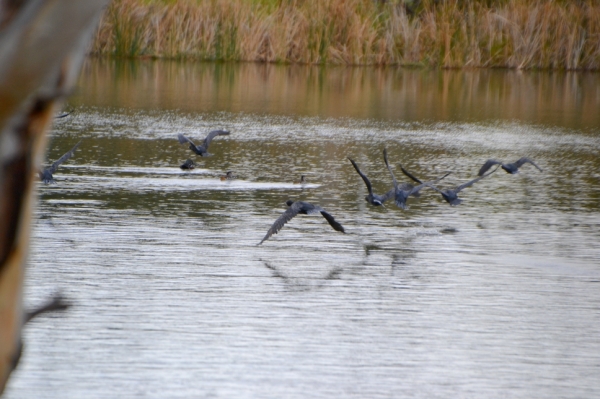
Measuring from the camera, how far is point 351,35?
63.6 ft

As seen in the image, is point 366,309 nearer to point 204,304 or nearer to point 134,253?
point 204,304

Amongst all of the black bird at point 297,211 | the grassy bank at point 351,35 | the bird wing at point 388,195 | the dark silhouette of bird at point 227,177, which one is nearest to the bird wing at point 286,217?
the black bird at point 297,211

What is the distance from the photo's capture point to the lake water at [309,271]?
3.40 metres

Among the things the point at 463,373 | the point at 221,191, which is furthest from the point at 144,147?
the point at 463,373

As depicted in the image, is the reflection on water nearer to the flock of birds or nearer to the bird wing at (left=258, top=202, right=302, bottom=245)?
the flock of birds

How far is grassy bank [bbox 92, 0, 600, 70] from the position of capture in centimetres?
1917

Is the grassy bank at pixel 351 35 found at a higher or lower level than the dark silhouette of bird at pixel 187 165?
higher

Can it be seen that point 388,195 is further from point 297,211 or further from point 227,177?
point 227,177

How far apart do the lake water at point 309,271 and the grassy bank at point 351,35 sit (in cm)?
930

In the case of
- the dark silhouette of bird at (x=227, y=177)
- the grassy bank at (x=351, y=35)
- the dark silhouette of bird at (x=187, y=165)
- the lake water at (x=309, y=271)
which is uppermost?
the grassy bank at (x=351, y=35)

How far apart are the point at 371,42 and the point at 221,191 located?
13.1 m

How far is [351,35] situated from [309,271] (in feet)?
49.4

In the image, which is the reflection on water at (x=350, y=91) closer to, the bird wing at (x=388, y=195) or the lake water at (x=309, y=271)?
the lake water at (x=309, y=271)

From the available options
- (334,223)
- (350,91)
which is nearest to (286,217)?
(334,223)
